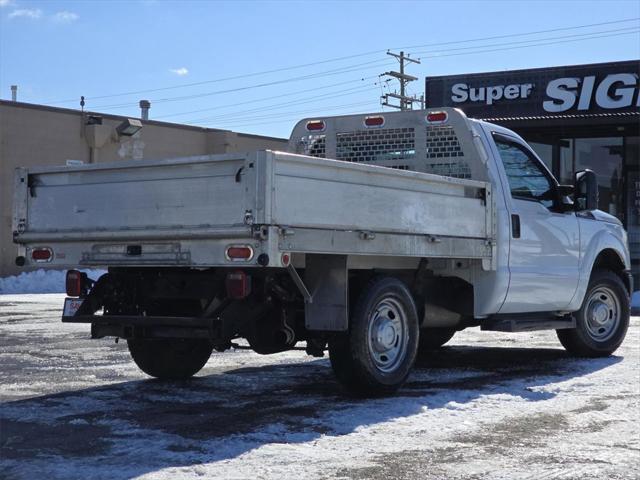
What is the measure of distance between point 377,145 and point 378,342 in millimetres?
2820

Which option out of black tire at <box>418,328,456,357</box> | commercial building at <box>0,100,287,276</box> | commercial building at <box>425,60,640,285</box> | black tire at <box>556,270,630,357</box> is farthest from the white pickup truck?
commercial building at <box>0,100,287,276</box>

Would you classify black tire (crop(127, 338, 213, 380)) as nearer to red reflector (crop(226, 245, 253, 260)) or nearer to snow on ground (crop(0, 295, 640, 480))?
snow on ground (crop(0, 295, 640, 480))

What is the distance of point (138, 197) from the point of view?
7.17m

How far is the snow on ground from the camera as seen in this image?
210 inches

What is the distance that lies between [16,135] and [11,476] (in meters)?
26.1

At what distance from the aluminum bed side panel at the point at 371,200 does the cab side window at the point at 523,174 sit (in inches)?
34.3

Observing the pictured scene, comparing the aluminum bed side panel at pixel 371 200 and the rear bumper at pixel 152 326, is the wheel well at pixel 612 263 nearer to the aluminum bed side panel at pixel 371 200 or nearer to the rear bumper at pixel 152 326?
the aluminum bed side panel at pixel 371 200

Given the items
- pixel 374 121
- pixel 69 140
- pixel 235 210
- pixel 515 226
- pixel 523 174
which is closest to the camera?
pixel 235 210

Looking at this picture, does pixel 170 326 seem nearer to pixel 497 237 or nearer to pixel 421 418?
pixel 421 418

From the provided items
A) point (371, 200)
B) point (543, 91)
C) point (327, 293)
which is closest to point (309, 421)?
point (327, 293)

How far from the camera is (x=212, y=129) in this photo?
36.3 m

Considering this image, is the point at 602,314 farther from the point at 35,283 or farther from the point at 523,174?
the point at 35,283

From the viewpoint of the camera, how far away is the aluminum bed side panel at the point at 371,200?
6.57m

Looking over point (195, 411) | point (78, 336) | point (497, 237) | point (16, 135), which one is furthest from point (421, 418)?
point (16, 135)
